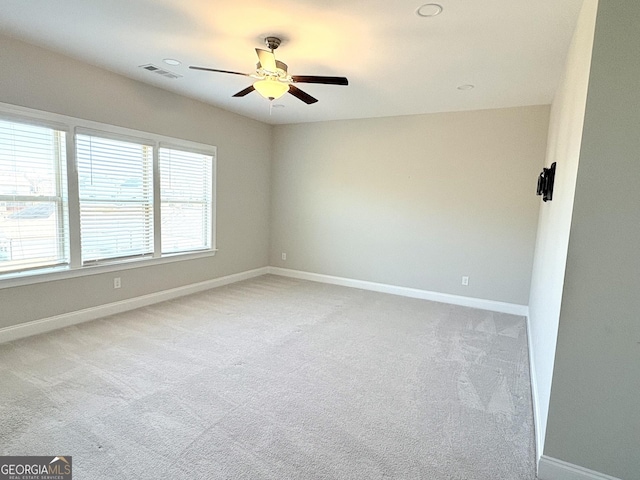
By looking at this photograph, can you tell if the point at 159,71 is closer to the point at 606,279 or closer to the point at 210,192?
the point at 210,192

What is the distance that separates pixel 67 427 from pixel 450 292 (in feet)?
14.6

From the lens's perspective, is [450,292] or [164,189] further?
[450,292]

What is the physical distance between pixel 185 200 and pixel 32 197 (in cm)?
173

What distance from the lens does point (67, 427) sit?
1990mm

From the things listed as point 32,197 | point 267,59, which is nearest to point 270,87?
point 267,59

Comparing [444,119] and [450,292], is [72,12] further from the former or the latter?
[450,292]

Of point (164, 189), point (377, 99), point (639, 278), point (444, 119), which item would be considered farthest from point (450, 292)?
point (164, 189)

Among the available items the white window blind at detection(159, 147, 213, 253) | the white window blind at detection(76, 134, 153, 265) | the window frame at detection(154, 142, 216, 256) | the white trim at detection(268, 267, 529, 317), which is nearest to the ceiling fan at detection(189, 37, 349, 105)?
the white window blind at detection(76, 134, 153, 265)

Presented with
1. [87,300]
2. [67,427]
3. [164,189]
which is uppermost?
[164,189]

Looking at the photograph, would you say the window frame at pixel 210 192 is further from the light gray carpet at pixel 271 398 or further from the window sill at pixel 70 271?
the light gray carpet at pixel 271 398

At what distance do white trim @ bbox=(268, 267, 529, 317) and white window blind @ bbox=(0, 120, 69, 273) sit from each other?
346 centimetres

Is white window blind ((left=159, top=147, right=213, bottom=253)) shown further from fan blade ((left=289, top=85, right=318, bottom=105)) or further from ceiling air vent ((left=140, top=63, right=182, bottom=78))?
fan blade ((left=289, top=85, right=318, bottom=105))

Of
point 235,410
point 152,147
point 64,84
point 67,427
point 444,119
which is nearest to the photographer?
point 67,427

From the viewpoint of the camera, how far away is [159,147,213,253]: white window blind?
4418mm
